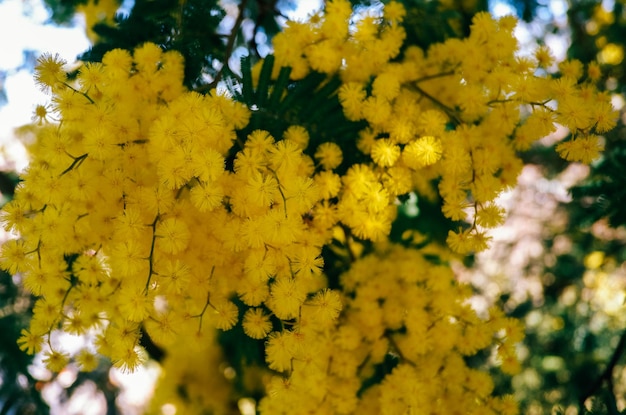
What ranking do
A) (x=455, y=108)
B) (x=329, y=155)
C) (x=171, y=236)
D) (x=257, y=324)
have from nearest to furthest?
(x=171, y=236)
(x=257, y=324)
(x=329, y=155)
(x=455, y=108)

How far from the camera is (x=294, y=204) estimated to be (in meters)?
1.33

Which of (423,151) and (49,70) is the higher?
(49,70)

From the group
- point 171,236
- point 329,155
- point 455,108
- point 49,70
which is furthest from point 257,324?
point 455,108

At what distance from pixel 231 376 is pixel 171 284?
1.73 m

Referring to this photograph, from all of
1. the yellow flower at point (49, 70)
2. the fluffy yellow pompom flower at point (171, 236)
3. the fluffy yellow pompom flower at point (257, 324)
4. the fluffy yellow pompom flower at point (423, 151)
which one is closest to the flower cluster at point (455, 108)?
the fluffy yellow pompom flower at point (423, 151)

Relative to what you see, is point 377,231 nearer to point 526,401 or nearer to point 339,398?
point 339,398

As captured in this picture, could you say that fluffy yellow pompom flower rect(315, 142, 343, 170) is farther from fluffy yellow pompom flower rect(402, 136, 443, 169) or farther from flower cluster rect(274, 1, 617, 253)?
fluffy yellow pompom flower rect(402, 136, 443, 169)

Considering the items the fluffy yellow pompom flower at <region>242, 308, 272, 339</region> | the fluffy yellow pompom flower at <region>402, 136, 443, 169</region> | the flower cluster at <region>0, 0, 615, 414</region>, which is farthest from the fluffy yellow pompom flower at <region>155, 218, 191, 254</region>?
the fluffy yellow pompom flower at <region>402, 136, 443, 169</region>

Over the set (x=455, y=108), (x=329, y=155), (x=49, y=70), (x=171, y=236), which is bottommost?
(x=455, y=108)

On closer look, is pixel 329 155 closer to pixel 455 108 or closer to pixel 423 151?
pixel 423 151

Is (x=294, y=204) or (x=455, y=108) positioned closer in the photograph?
(x=294, y=204)

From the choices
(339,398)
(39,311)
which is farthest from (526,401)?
(39,311)

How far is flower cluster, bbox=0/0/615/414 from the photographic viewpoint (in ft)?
4.44

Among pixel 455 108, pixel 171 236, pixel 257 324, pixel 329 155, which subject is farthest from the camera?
pixel 455 108
